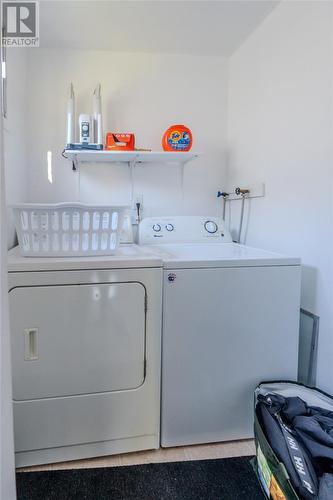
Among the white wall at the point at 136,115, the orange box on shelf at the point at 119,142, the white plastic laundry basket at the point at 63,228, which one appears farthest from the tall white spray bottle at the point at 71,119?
the white plastic laundry basket at the point at 63,228

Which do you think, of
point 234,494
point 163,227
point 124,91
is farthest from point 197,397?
point 124,91

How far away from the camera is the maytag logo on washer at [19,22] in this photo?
1907 mm

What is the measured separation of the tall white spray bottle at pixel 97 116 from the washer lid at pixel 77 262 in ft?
3.81

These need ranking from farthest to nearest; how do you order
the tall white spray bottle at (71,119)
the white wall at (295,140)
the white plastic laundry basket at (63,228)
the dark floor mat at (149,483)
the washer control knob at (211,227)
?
the washer control knob at (211,227) < the tall white spray bottle at (71,119) < the white wall at (295,140) < the white plastic laundry basket at (63,228) < the dark floor mat at (149,483)

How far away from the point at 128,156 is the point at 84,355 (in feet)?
4.76

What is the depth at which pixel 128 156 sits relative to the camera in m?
2.35

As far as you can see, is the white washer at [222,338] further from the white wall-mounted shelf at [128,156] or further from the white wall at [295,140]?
the white wall-mounted shelf at [128,156]

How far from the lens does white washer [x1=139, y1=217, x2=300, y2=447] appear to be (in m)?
1.56

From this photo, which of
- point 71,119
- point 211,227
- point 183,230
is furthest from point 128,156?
point 211,227

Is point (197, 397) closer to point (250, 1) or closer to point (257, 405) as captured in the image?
point (257, 405)

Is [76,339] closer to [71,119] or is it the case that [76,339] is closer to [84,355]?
[84,355]

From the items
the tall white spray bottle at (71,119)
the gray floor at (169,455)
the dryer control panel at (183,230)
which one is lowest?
the gray floor at (169,455)

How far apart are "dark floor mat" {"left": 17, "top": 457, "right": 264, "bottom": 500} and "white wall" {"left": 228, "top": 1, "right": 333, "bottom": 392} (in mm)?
632

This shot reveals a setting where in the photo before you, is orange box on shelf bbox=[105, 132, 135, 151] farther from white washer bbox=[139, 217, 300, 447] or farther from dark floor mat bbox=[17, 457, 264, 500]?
dark floor mat bbox=[17, 457, 264, 500]
